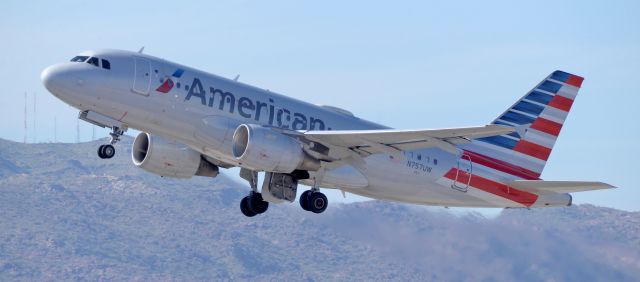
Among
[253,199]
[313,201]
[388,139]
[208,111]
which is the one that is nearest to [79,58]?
[208,111]

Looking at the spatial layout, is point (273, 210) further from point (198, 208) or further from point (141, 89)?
point (141, 89)

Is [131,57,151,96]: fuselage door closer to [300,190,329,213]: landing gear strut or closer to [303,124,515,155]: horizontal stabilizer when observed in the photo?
[303,124,515,155]: horizontal stabilizer

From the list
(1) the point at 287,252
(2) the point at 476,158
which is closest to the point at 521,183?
(2) the point at 476,158

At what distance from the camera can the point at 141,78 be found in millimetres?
44188

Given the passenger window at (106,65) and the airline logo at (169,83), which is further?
the airline logo at (169,83)

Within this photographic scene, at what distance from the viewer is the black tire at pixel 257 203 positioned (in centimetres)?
4972

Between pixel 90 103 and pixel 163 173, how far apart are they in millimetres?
5996

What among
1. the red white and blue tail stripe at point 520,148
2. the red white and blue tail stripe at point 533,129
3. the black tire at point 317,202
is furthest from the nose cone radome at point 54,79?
the red white and blue tail stripe at point 533,129

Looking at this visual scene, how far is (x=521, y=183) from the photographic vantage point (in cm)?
4984

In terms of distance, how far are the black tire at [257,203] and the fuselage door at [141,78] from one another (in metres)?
7.63

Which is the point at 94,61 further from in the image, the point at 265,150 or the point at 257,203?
the point at 257,203

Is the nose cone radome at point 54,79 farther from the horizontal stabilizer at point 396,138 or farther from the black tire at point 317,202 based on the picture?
the black tire at point 317,202

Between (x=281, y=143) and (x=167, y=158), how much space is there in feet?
19.8

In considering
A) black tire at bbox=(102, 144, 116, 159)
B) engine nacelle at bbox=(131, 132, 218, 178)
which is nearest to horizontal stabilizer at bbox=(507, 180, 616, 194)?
engine nacelle at bbox=(131, 132, 218, 178)
